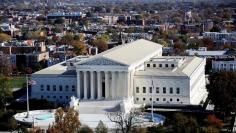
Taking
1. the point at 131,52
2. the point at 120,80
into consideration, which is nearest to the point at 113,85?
the point at 120,80

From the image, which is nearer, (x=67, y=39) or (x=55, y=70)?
(x=55, y=70)

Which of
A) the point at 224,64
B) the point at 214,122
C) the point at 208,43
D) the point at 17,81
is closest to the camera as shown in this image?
the point at 214,122

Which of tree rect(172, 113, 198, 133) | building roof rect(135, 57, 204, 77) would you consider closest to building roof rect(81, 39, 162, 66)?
building roof rect(135, 57, 204, 77)

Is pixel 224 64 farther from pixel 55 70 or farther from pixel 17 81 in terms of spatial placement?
pixel 17 81

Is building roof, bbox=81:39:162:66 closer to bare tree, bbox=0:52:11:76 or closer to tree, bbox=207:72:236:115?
tree, bbox=207:72:236:115

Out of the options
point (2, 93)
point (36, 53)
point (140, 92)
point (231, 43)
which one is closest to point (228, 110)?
point (140, 92)

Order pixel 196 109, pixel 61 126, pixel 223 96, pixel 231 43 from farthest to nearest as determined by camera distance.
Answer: pixel 231 43
pixel 196 109
pixel 223 96
pixel 61 126

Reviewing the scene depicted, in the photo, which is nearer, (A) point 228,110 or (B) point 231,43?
(A) point 228,110

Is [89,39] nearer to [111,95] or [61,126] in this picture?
[111,95]
